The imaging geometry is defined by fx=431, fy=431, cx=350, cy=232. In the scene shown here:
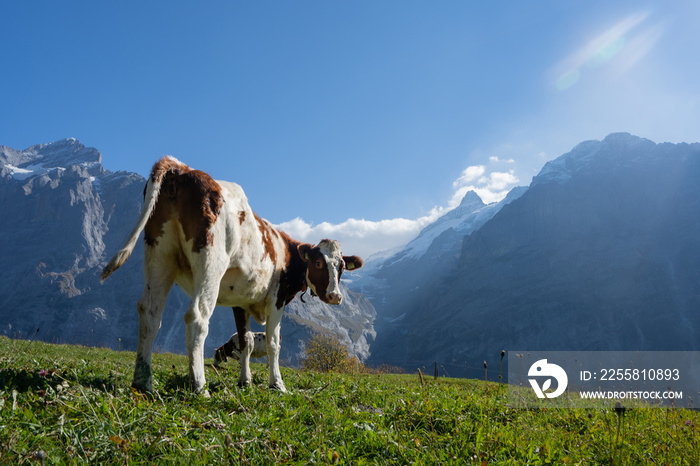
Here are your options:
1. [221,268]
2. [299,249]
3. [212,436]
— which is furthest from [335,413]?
[299,249]

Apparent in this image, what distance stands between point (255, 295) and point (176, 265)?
1.86m

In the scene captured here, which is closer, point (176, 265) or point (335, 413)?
point (335, 413)

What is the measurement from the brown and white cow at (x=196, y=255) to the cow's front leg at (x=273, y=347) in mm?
20

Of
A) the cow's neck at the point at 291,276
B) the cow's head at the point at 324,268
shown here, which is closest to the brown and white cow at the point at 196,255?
the cow's neck at the point at 291,276

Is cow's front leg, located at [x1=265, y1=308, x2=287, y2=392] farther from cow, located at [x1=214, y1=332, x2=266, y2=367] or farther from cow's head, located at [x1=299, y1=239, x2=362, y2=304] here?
cow, located at [x1=214, y1=332, x2=266, y2=367]

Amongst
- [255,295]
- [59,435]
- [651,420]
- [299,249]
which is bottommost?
[59,435]

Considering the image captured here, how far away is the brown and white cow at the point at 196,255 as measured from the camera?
6164 millimetres

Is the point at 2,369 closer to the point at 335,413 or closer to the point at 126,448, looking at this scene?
the point at 126,448

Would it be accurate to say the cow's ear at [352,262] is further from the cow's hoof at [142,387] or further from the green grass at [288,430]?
the cow's hoof at [142,387]

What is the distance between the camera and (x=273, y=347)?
8.41 m

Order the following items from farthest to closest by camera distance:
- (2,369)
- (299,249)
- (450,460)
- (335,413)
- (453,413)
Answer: (299,249) → (2,369) → (453,413) → (335,413) → (450,460)

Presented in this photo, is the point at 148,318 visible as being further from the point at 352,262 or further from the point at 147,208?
the point at 352,262

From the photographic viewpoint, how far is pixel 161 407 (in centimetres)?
488

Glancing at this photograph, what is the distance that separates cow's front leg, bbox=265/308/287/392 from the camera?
26.0 ft
